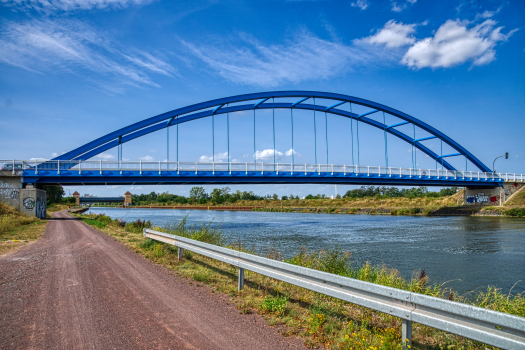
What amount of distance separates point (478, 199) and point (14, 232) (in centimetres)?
5792

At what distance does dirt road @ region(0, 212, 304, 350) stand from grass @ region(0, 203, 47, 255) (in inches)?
190

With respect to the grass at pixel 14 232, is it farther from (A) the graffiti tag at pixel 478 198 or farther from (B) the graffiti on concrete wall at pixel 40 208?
(A) the graffiti tag at pixel 478 198

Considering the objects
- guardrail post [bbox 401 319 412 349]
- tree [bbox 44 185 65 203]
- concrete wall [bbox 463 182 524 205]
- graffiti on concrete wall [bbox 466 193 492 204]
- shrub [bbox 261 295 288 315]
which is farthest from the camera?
tree [bbox 44 185 65 203]

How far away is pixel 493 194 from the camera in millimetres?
50438

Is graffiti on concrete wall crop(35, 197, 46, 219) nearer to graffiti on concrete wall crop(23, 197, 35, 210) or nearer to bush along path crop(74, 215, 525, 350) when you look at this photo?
graffiti on concrete wall crop(23, 197, 35, 210)

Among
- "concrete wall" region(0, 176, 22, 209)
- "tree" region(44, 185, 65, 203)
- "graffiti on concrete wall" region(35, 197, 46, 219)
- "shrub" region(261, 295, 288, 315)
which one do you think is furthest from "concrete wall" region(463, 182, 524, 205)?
"tree" region(44, 185, 65, 203)

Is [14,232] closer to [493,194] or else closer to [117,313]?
[117,313]

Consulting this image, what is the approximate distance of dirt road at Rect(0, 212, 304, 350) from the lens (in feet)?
13.8

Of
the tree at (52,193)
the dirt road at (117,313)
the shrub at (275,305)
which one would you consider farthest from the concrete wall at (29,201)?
the tree at (52,193)

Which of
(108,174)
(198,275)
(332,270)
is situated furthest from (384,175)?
(198,275)

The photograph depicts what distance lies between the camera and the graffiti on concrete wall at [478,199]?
168 ft

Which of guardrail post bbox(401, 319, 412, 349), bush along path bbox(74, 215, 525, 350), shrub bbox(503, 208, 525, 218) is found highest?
guardrail post bbox(401, 319, 412, 349)

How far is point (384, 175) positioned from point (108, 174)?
28970mm

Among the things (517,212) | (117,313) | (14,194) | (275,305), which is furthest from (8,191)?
(517,212)
